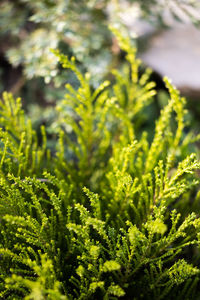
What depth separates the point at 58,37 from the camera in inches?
63.1

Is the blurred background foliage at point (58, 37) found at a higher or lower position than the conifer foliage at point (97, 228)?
higher

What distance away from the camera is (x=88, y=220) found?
0.72m

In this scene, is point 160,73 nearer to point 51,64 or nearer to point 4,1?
point 51,64

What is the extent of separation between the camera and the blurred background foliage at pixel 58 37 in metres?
1.57

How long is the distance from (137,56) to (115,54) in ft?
0.61

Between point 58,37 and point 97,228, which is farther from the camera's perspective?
point 58,37

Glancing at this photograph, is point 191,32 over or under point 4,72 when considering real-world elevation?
over

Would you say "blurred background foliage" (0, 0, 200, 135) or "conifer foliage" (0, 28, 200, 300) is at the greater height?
"blurred background foliage" (0, 0, 200, 135)

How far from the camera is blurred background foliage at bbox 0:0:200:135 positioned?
1.57m

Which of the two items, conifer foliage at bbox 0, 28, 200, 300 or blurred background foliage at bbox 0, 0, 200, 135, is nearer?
conifer foliage at bbox 0, 28, 200, 300

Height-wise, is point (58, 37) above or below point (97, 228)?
above

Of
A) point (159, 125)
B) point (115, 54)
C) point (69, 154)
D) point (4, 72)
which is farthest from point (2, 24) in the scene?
point (159, 125)

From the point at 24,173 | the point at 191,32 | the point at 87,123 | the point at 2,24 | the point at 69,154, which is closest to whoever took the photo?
the point at 24,173

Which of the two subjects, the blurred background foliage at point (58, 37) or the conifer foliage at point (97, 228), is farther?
the blurred background foliage at point (58, 37)
